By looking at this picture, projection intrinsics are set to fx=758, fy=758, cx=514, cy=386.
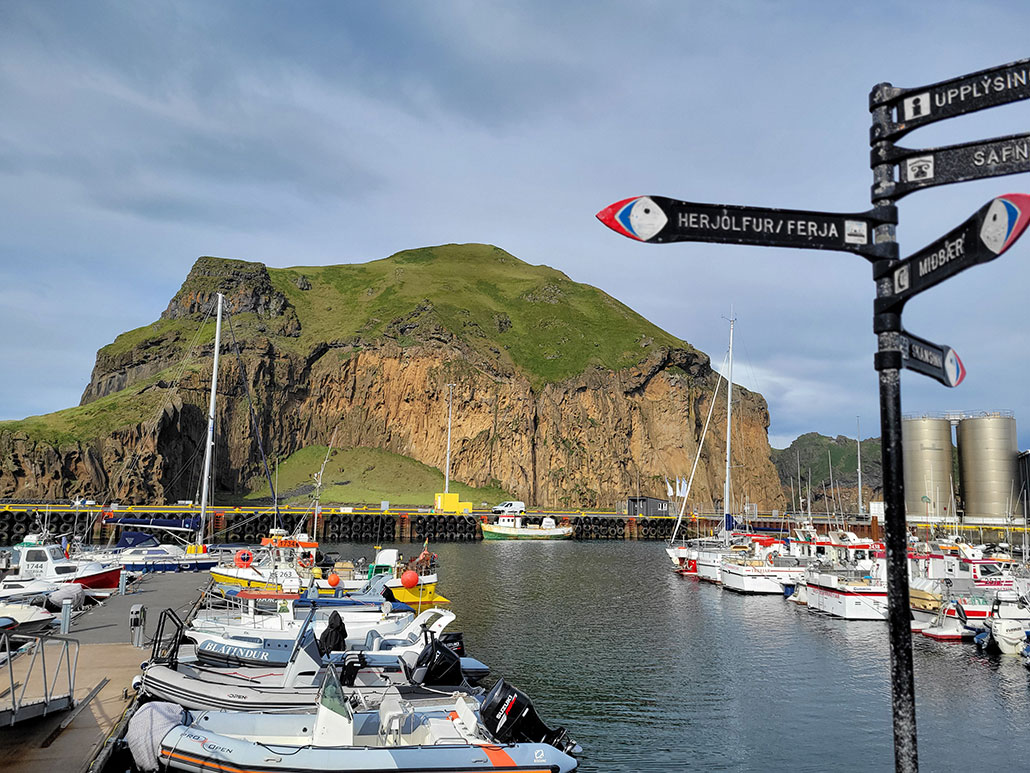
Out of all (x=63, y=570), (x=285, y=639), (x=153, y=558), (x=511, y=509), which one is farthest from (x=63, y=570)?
(x=511, y=509)

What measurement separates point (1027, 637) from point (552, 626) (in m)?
20.4

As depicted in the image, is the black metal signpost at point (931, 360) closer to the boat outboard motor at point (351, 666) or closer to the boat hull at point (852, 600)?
the boat outboard motor at point (351, 666)

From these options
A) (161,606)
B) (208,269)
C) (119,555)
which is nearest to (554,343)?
(208,269)

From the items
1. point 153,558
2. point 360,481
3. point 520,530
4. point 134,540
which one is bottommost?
point 520,530

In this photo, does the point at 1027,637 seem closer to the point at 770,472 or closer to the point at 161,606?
the point at 161,606

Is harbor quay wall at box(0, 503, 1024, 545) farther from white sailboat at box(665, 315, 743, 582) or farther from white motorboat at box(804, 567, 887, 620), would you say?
white motorboat at box(804, 567, 887, 620)

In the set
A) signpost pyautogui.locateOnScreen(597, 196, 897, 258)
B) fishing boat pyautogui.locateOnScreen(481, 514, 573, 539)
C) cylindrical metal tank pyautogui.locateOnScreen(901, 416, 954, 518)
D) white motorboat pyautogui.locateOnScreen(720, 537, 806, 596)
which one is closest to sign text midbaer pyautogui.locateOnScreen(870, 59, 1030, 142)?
signpost pyautogui.locateOnScreen(597, 196, 897, 258)

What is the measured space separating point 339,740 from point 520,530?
90.4 metres

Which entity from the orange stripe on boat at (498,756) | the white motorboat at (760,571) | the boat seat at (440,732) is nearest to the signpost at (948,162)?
the orange stripe on boat at (498,756)

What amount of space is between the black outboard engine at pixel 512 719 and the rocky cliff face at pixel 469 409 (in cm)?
13000

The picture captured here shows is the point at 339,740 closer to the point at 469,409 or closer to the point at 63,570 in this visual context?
the point at 63,570

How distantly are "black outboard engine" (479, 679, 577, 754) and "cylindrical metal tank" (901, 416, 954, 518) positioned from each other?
11502 cm

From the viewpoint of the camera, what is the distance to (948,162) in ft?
17.7

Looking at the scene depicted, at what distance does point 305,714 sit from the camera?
1658 cm
